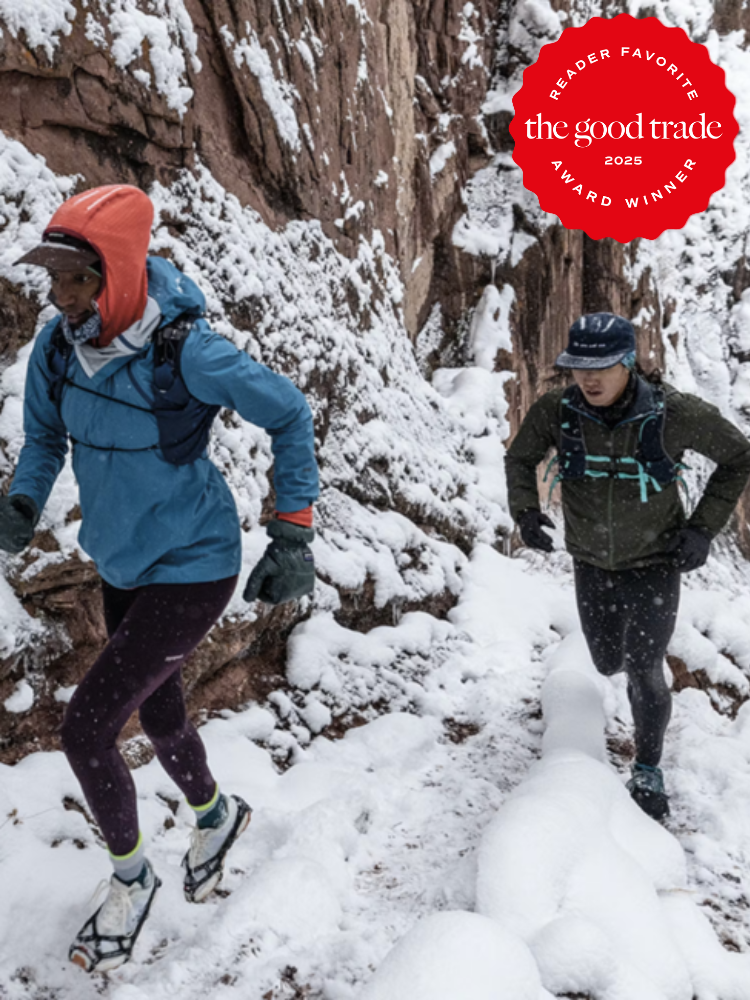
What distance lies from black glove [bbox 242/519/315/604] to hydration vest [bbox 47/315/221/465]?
0.39 m

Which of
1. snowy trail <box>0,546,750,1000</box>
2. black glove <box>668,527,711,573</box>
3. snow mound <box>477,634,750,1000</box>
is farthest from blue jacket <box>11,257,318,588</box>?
black glove <box>668,527,711,573</box>

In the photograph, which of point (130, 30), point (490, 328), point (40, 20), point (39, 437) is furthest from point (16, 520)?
point (490, 328)

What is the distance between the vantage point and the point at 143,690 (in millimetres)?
2516

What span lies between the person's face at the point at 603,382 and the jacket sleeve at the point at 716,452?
31 centimetres

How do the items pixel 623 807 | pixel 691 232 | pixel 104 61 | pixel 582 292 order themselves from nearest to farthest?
pixel 623 807 → pixel 104 61 → pixel 582 292 → pixel 691 232

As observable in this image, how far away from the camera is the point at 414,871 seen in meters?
3.34

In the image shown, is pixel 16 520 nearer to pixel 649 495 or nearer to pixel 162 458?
pixel 162 458

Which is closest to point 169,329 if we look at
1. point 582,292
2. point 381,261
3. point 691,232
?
point 381,261

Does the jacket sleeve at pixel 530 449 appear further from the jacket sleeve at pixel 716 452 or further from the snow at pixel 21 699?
the snow at pixel 21 699

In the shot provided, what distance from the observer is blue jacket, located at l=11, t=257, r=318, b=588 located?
8.18 ft

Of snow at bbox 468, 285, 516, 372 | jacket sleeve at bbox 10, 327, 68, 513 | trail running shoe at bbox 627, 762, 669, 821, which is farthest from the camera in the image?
snow at bbox 468, 285, 516, 372

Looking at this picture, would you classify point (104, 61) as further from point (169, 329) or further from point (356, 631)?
point (356, 631)

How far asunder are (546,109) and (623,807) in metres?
13.1

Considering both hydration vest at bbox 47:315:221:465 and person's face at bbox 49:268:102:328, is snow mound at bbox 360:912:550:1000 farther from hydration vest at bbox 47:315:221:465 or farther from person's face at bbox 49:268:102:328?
person's face at bbox 49:268:102:328
